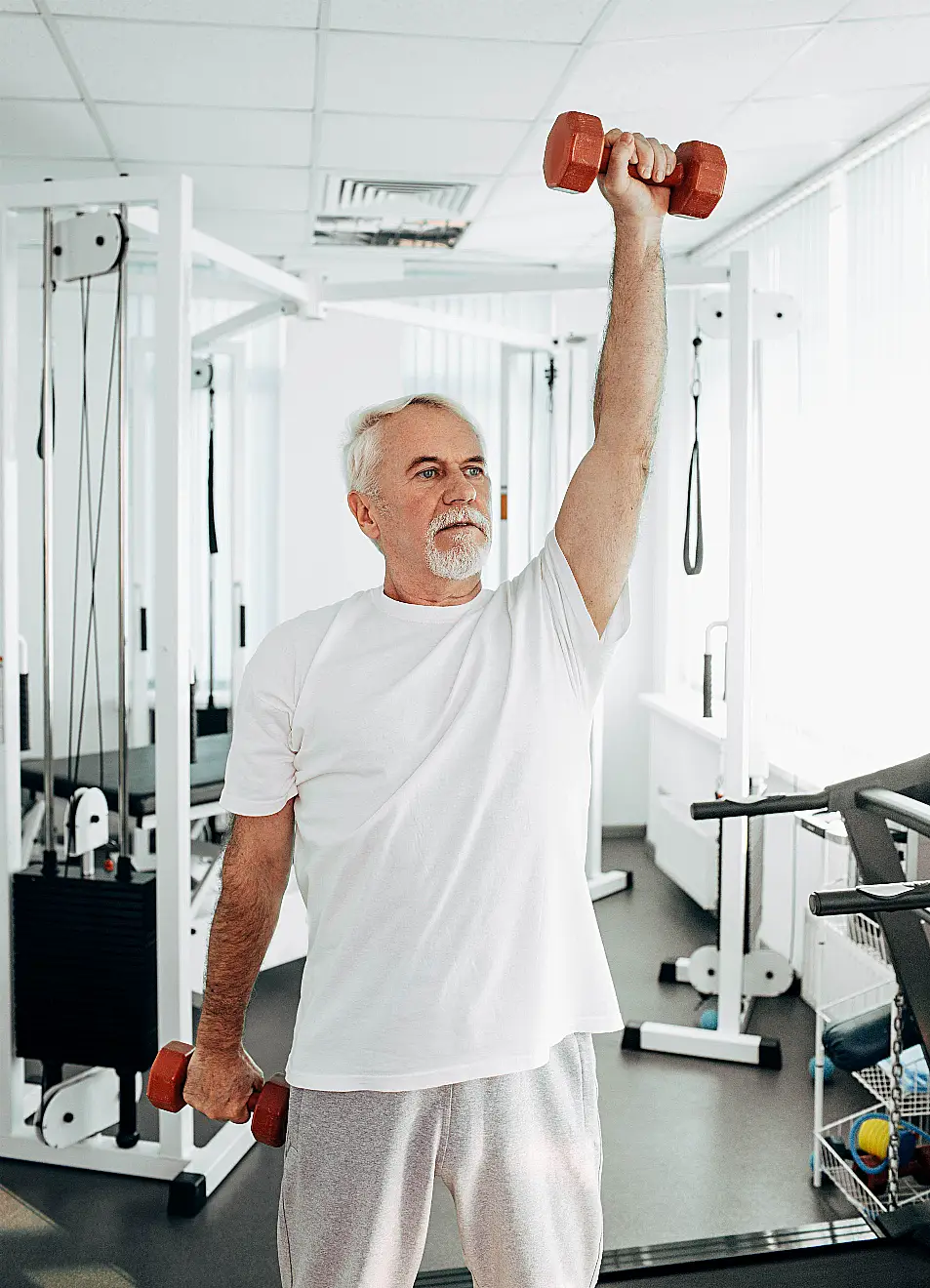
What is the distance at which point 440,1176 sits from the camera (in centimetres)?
132

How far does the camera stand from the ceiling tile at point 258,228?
14.9 ft

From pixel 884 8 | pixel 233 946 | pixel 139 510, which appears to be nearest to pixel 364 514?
pixel 233 946

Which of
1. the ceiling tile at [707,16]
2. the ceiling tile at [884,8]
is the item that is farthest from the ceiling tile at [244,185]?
the ceiling tile at [884,8]

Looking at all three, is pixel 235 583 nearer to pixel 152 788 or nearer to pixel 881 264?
pixel 152 788

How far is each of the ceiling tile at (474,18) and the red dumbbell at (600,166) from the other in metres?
1.57

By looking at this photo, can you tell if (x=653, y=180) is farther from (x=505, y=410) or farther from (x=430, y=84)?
(x=505, y=410)

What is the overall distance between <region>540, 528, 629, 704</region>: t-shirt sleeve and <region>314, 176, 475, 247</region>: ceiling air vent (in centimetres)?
307

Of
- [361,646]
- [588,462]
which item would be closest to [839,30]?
[588,462]

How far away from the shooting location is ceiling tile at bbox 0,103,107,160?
3.36 m

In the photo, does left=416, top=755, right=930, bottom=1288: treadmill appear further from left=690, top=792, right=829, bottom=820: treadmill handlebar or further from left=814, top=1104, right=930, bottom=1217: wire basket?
→ left=814, top=1104, right=930, bottom=1217: wire basket

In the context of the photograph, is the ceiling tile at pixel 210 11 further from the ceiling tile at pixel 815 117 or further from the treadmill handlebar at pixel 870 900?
the treadmill handlebar at pixel 870 900

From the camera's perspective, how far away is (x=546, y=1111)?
1.33m

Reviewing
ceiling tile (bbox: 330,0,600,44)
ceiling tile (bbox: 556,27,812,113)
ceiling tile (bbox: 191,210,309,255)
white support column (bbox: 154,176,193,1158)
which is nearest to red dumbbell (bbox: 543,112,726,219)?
white support column (bbox: 154,176,193,1158)

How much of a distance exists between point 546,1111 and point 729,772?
1913 millimetres
